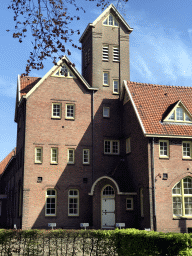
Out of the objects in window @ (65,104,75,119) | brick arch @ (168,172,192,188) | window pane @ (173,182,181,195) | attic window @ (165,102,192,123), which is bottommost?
window pane @ (173,182,181,195)

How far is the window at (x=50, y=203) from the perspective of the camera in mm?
30828

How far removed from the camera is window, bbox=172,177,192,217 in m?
27.9

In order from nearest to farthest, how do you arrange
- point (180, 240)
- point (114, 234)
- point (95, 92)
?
point (180, 240)
point (114, 234)
point (95, 92)

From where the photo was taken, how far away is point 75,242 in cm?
1473

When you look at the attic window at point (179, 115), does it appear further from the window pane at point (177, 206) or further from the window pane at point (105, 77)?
the window pane at point (105, 77)

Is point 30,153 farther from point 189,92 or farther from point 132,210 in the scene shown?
point 189,92

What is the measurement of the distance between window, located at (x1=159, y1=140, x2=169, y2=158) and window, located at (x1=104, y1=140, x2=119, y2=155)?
5.99 metres

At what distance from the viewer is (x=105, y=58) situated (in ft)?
116

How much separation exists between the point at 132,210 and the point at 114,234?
15.7 metres

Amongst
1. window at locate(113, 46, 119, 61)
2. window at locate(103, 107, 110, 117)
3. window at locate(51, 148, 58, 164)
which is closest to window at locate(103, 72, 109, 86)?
window at locate(113, 46, 119, 61)

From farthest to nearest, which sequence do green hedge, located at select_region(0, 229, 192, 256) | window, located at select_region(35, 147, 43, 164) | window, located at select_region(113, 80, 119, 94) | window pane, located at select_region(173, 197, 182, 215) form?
window, located at select_region(113, 80, 119, 94) → window, located at select_region(35, 147, 43, 164) → window pane, located at select_region(173, 197, 182, 215) → green hedge, located at select_region(0, 229, 192, 256)

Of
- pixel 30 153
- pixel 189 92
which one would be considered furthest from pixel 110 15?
pixel 30 153

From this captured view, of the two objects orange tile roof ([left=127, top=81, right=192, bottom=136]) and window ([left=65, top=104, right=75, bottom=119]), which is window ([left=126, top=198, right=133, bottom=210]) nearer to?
orange tile roof ([left=127, top=81, right=192, bottom=136])

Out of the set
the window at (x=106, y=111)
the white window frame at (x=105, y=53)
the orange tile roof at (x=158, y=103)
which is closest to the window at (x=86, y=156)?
the window at (x=106, y=111)
